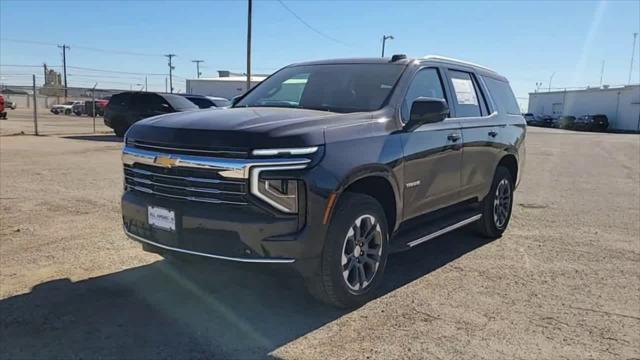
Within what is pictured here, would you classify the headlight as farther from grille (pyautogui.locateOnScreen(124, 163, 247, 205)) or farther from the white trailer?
the white trailer

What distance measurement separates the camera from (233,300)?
4.27 m

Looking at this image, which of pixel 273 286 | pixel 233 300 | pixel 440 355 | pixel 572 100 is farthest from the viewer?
pixel 572 100

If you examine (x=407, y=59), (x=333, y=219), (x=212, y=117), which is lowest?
(x=333, y=219)

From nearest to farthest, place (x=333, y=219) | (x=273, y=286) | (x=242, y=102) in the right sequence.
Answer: (x=333, y=219) < (x=273, y=286) < (x=242, y=102)

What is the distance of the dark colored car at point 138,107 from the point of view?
1759cm

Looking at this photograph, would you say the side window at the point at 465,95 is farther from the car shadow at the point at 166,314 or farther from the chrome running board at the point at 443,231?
the car shadow at the point at 166,314

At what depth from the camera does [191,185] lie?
3717 mm

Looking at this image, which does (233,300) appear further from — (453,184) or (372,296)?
(453,184)

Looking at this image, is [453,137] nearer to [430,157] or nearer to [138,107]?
[430,157]

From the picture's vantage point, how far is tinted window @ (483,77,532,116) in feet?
21.2

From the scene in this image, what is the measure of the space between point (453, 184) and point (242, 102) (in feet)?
7.28

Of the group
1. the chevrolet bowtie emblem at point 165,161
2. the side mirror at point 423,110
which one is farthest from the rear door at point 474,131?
the chevrolet bowtie emblem at point 165,161

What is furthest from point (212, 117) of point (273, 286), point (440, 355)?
point (440, 355)

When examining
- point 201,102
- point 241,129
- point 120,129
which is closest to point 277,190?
point 241,129
